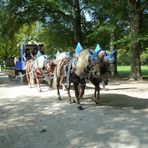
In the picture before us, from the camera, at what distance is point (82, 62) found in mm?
11281

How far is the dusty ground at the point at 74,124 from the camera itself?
740 centimetres

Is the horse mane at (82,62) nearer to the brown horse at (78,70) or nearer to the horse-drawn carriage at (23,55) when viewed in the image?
the brown horse at (78,70)

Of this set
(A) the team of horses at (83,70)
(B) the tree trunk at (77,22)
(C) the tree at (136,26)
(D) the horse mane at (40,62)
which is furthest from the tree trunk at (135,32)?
(A) the team of horses at (83,70)

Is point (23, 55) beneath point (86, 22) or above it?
beneath

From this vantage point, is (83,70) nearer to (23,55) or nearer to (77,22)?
(23,55)

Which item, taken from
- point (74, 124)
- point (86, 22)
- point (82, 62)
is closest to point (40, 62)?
point (82, 62)

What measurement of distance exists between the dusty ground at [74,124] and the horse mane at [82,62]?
1.24 m

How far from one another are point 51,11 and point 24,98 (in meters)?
16.7

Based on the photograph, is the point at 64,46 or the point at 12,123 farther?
the point at 64,46

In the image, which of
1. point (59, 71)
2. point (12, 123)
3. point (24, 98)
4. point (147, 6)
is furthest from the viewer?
point (147, 6)

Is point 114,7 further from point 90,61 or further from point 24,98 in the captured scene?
point 90,61

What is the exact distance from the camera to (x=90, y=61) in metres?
11.1

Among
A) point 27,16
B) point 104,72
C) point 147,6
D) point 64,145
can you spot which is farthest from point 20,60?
point 64,145

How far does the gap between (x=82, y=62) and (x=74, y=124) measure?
269cm
